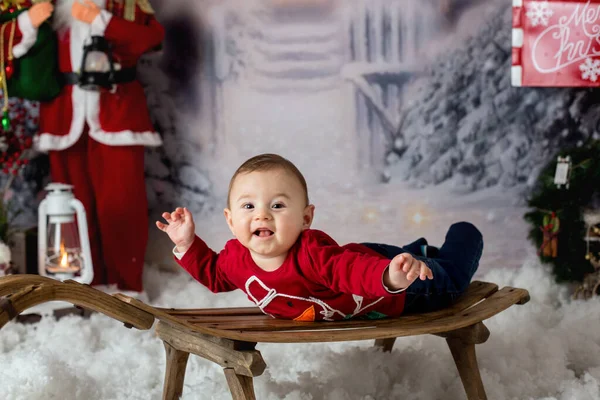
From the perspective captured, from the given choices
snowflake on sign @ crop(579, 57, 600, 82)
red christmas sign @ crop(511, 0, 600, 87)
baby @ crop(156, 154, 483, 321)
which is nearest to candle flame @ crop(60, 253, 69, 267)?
baby @ crop(156, 154, 483, 321)

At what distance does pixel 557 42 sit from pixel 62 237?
2153 mm

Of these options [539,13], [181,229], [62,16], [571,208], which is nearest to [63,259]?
[62,16]

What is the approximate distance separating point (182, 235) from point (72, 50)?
1.42 metres

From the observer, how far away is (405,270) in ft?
4.59

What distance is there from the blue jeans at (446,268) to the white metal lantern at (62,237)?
1268mm

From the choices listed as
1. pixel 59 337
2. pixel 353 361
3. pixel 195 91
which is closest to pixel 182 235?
pixel 353 361

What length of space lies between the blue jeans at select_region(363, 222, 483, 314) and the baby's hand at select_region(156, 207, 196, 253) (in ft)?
1.49

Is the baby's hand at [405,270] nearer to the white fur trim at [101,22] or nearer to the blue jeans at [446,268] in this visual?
the blue jeans at [446,268]

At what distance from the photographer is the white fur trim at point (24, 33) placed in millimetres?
2713

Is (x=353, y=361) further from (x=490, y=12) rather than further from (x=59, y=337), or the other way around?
(x=490, y=12)

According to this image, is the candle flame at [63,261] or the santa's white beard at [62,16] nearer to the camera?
the candle flame at [63,261]

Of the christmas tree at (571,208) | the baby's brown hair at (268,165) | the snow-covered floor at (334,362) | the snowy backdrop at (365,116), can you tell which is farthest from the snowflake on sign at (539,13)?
the baby's brown hair at (268,165)

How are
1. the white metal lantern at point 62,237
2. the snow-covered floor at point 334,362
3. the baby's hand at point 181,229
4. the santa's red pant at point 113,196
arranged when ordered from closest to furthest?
the baby's hand at point 181,229 < the snow-covered floor at point 334,362 < the white metal lantern at point 62,237 < the santa's red pant at point 113,196

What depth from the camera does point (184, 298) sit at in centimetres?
296
